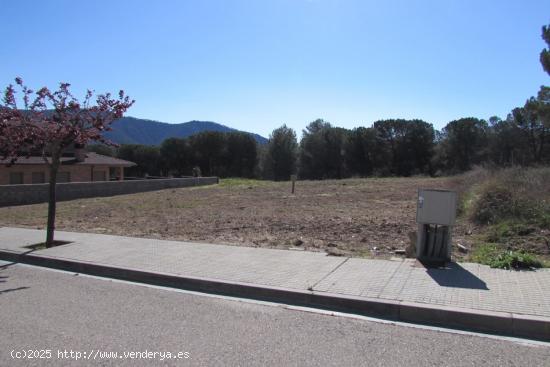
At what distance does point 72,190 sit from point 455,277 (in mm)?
26254

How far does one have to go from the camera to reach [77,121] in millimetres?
10258

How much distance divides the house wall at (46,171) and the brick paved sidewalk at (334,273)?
35619 mm

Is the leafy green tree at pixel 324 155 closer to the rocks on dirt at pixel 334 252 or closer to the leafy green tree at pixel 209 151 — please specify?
the leafy green tree at pixel 209 151

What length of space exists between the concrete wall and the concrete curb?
20.1 meters

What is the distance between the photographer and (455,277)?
6.86 metres

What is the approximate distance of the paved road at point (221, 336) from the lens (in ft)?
14.3

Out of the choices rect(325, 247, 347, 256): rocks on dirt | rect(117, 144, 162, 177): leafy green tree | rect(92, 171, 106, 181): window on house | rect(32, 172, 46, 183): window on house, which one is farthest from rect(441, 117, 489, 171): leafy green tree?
rect(325, 247, 347, 256): rocks on dirt

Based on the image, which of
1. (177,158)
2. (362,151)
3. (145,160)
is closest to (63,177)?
(362,151)

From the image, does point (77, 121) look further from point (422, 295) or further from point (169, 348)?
point (422, 295)

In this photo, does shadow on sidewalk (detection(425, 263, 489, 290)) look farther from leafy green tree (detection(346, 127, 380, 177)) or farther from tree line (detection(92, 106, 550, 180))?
leafy green tree (detection(346, 127, 380, 177))

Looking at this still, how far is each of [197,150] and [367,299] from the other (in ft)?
353

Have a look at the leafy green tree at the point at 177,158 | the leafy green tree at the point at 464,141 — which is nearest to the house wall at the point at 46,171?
the leafy green tree at the point at 464,141

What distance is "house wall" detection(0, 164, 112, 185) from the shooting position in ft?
A: 137

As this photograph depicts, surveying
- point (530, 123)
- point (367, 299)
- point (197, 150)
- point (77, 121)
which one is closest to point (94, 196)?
point (77, 121)
